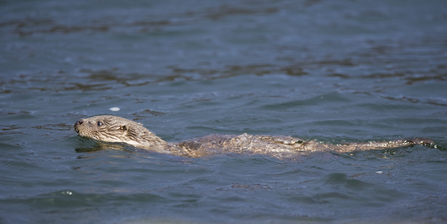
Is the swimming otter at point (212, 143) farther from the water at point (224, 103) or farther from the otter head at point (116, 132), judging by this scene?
the water at point (224, 103)

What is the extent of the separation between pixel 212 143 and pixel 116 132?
5.26 ft

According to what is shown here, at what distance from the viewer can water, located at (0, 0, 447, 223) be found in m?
5.61

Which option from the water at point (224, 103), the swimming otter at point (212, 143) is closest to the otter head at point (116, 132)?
the swimming otter at point (212, 143)

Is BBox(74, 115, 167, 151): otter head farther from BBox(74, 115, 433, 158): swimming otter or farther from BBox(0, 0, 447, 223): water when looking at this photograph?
BBox(0, 0, 447, 223): water

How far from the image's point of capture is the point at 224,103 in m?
10.8

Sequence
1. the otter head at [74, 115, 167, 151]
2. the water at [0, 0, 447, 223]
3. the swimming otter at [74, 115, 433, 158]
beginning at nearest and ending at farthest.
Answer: the water at [0, 0, 447, 223], the swimming otter at [74, 115, 433, 158], the otter head at [74, 115, 167, 151]

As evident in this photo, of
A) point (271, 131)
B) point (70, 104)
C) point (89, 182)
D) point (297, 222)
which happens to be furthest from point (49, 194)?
point (70, 104)

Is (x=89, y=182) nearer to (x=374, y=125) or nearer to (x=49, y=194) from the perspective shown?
(x=49, y=194)

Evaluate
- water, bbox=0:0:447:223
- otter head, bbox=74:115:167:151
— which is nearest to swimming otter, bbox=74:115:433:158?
otter head, bbox=74:115:167:151

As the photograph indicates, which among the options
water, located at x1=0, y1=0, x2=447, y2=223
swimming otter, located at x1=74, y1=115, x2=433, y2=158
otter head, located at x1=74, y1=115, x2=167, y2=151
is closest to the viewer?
water, located at x1=0, y1=0, x2=447, y2=223

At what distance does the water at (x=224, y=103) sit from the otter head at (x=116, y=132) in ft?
0.77

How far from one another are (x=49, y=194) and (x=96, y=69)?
8799 mm

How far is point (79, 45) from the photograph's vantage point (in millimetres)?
16406

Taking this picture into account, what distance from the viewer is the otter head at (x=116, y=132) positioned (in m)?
7.36
